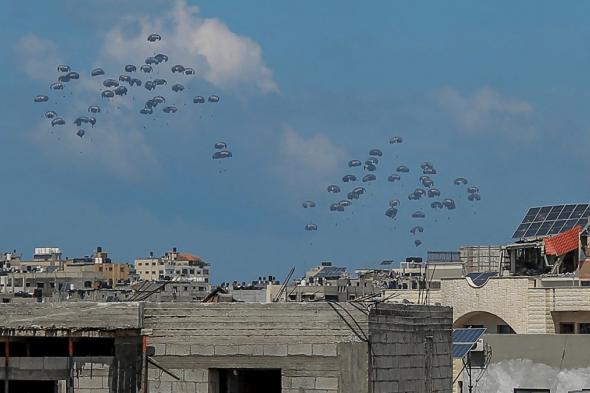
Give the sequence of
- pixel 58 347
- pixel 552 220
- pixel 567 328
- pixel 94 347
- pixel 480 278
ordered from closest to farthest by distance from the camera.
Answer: pixel 94 347 → pixel 58 347 → pixel 567 328 → pixel 480 278 → pixel 552 220

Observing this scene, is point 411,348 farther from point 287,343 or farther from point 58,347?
point 58,347

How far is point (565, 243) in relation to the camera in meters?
57.5

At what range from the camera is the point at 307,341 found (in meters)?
26.0

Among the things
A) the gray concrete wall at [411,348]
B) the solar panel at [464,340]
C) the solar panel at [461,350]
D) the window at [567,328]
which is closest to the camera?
the gray concrete wall at [411,348]

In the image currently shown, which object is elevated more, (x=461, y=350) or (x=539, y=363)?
(x=461, y=350)

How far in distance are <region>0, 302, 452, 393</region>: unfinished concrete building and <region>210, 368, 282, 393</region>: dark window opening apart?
4cm

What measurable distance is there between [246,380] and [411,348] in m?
3.32

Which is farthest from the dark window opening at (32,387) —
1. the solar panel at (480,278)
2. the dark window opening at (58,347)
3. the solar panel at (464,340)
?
the solar panel at (480,278)

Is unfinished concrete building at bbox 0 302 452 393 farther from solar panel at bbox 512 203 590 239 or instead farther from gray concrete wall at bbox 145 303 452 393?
solar panel at bbox 512 203 590 239

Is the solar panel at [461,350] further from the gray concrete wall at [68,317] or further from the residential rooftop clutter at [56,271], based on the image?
the residential rooftop clutter at [56,271]

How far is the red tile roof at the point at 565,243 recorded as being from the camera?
188 ft

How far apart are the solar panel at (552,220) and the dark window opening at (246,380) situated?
3214 cm

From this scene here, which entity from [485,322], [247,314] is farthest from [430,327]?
[485,322]

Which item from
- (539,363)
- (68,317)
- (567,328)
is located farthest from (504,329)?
(68,317)
